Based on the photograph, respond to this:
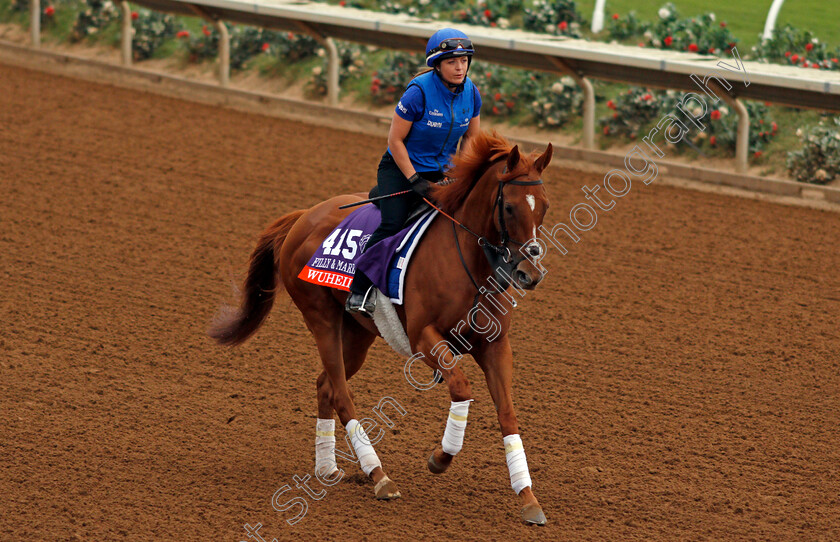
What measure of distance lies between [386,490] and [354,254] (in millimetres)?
1310

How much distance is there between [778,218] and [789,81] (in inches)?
58.9

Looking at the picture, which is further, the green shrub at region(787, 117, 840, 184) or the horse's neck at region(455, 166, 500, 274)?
the green shrub at region(787, 117, 840, 184)

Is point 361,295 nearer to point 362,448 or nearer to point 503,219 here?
point 362,448

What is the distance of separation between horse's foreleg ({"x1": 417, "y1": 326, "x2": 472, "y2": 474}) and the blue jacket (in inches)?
41.3

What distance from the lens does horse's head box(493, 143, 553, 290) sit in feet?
15.8

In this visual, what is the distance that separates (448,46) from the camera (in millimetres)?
5422

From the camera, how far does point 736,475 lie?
5.84 m

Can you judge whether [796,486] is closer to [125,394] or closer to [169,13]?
[125,394]

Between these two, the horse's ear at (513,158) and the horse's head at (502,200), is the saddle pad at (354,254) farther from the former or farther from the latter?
the horse's ear at (513,158)

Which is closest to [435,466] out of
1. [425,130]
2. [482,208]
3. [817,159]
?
[482,208]

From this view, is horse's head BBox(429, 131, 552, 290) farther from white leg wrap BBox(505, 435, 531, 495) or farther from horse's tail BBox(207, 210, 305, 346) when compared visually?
horse's tail BBox(207, 210, 305, 346)

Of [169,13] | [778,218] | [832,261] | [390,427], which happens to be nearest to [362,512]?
[390,427]

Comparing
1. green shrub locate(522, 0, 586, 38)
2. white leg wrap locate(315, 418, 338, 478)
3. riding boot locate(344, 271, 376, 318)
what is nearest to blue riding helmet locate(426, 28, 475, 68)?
riding boot locate(344, 271, 376, 318)

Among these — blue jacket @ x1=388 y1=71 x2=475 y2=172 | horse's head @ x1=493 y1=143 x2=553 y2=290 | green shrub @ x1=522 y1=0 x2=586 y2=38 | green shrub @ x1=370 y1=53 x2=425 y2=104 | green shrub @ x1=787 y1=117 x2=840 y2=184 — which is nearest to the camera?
horse's head @ x1=493 y1=143 x2=553 y2=290
